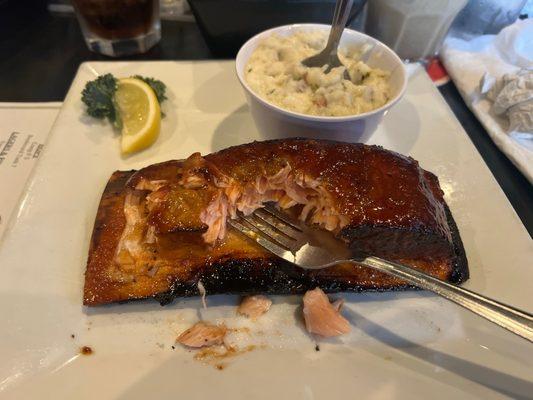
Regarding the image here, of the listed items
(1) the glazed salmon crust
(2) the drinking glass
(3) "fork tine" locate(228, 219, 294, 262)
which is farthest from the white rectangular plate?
(2) the drinking glass

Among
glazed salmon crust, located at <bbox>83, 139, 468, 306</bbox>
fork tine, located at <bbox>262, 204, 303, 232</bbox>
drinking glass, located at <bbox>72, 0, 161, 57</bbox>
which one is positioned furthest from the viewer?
drinking glass, located at <bbox>72, 0, 161, 57</bbox>

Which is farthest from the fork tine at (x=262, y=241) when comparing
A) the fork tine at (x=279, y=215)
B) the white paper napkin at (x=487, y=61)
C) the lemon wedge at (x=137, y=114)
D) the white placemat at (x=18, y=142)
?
the white paper napkin at (x=487, y=61)

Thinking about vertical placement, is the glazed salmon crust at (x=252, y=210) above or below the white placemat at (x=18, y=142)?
above

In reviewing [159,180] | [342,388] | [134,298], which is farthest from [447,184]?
[134,298]

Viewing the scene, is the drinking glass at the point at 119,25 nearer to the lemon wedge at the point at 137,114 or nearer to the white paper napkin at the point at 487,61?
the lemon wedge at the point at 137,114

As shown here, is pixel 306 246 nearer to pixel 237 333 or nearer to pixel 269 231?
pixel 269 231

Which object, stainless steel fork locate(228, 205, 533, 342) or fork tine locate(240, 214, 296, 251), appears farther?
fork tine locate(240, 214, 296, 251)

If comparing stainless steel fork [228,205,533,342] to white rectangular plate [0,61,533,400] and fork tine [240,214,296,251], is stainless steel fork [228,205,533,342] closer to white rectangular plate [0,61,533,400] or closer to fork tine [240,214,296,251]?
fork tine [240,214,296,251]
